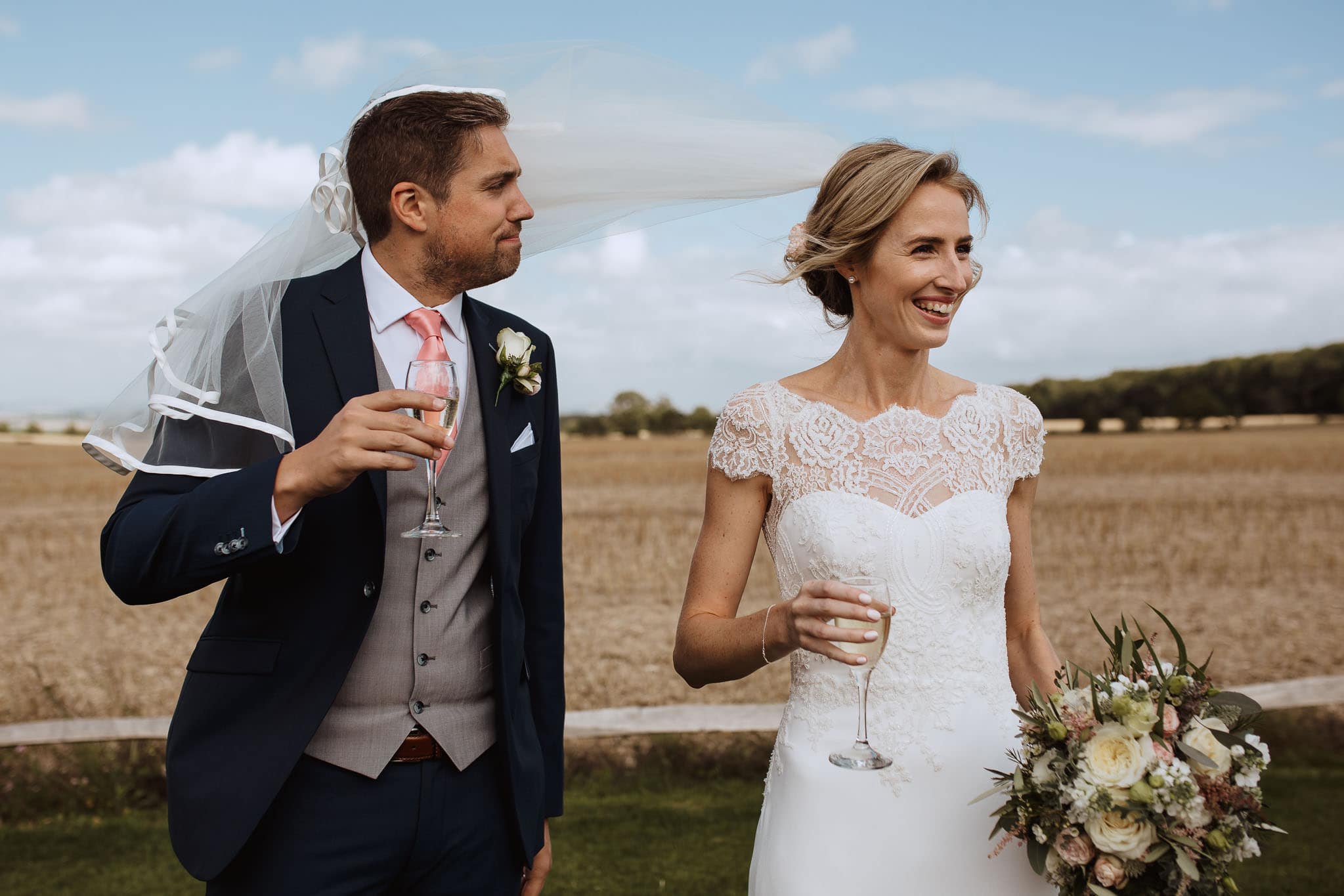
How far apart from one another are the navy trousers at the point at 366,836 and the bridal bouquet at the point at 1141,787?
52.4 inches

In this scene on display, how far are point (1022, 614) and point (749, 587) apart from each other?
11.8 meters

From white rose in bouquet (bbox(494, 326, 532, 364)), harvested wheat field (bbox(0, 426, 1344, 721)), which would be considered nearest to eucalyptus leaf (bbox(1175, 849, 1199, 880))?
white rose in bouquet (bbox(494, 326, 532, 364))

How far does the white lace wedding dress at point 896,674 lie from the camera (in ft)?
10.0

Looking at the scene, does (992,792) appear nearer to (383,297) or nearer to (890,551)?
(890,551)

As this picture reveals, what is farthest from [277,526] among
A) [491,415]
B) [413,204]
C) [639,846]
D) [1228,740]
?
[639,846]

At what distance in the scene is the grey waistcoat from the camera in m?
2.70

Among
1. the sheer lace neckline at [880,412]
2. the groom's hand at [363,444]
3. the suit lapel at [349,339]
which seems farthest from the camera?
the sheer lace neckline at [880,412]

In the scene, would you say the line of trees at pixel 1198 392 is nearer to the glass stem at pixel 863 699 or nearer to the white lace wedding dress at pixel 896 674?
the white lace wedding dress at pixel 896 674

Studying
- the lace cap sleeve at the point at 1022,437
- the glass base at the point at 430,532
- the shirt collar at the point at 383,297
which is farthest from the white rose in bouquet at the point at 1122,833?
the shirt collar at the point at 383,297

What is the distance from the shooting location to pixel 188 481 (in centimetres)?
253

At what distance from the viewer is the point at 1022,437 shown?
345 cm

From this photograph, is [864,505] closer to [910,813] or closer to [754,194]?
[910,813]

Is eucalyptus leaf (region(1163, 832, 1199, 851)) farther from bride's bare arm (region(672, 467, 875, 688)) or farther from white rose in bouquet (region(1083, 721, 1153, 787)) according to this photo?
bride's bare arm (region(672, 467, 875, 688))

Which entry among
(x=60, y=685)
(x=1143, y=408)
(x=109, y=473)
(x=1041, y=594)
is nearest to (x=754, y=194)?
(x=60, y=685)
